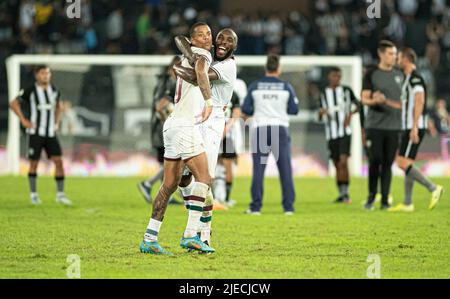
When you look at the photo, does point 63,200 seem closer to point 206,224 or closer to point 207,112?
point 206,224

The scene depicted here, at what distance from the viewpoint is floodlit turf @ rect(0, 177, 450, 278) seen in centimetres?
927

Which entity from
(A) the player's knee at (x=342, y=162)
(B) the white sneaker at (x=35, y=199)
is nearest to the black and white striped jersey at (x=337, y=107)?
(A) the player's knee at (x=342, y=162)

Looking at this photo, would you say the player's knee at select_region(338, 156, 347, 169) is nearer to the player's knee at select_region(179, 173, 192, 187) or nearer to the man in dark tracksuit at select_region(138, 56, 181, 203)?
the man in dark tracksuit at select_region(138, 56, 181, 203)

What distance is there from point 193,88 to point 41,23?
18355 millimetres

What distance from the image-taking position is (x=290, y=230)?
13000 millimetres

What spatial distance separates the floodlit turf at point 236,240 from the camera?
9.27m

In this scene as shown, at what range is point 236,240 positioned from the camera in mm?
11734

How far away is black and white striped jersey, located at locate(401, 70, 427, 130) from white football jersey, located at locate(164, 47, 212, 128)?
580 centimetres

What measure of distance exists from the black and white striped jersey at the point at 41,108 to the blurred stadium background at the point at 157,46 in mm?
6769

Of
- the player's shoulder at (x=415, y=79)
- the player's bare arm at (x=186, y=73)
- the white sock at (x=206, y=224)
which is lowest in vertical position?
the white sock at (x=206, y=224)

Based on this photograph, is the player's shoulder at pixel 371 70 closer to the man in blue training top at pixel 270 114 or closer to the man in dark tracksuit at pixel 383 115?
the man in dark tracksuit at pixel 383 115

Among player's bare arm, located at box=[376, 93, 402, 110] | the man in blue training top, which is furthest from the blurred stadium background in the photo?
the man in blue training top

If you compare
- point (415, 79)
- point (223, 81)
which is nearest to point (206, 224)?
point (223, 81)
